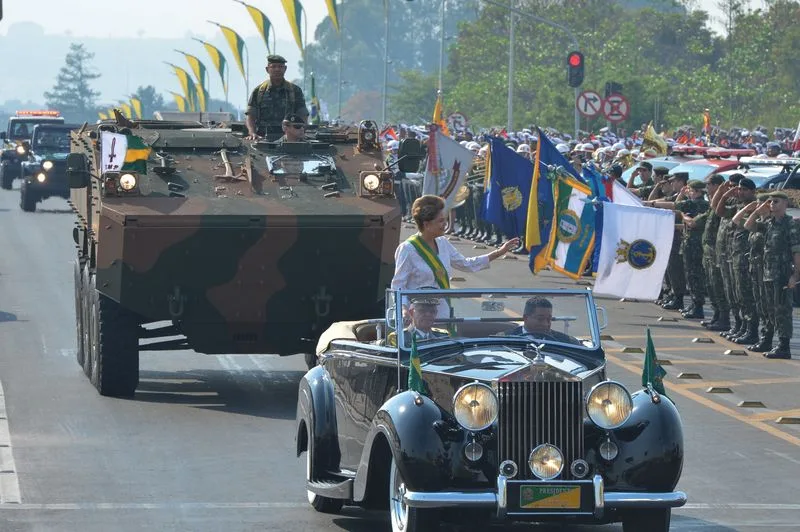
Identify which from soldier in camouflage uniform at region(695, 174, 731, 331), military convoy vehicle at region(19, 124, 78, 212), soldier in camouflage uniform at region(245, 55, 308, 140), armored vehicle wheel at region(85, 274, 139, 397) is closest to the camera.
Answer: armored vehicle wheel at region(85, 274, 139, 397)

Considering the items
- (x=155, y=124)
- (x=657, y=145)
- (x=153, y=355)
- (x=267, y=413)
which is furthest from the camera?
(x=657, y=145)

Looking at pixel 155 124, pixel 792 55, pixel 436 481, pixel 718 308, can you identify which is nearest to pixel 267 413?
pixel 155 124

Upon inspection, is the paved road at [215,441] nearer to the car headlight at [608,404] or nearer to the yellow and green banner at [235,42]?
the car headlight at [608,404]

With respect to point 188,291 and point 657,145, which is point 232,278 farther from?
point 657,145

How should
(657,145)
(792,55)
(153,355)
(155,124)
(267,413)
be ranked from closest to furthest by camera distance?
(267,413)
(155,124)
(153,355)
(657,145)
(792,55)

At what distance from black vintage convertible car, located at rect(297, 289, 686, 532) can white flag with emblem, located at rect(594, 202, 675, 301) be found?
41.4 feet

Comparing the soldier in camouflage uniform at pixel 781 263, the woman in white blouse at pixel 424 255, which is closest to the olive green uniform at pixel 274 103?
the soldier in camouflage uniform at pixel 781 263

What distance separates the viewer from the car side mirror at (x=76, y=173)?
16641 millimetres

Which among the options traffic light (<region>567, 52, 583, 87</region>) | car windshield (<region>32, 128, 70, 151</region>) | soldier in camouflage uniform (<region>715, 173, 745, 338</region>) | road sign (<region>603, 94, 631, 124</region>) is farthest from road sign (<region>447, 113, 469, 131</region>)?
soldier in camouflage uniform (<region>715, 173, 745, 338</region>)

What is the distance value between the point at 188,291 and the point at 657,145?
1921 centimetres

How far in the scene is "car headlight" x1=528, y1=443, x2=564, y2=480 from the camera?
9227 mm

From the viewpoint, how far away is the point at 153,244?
49.8 feet

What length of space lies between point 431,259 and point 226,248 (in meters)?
3.71

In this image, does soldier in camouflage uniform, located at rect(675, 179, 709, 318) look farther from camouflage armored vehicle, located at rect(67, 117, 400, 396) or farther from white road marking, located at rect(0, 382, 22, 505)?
white road marking, located at rect(0, 382, 22, 505)
